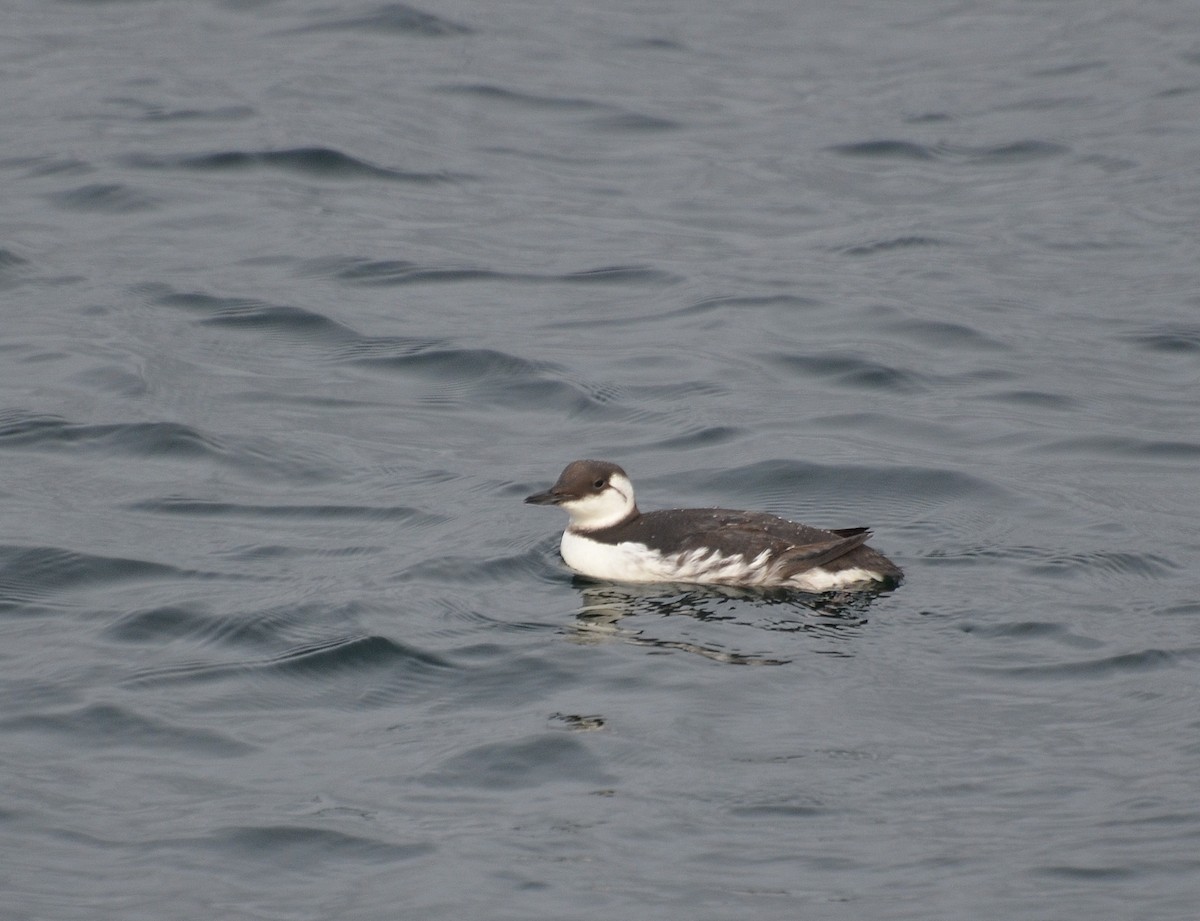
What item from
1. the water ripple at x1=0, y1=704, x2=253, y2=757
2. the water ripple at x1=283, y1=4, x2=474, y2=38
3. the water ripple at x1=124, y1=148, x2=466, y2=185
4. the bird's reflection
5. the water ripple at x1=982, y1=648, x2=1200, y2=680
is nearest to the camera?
the water ripple at x1=0, y1=704, x2=253, y2=757

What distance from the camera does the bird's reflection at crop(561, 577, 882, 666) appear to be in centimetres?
962

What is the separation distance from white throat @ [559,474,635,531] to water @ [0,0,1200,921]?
43cm

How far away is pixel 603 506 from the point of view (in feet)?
35.9

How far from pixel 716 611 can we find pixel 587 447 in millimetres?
3094

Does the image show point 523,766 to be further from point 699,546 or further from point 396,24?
point 396,24

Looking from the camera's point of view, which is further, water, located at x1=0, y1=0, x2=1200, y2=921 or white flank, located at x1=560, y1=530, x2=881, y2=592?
white flank, located at x1=560, y1=530, x2=881, y2=592

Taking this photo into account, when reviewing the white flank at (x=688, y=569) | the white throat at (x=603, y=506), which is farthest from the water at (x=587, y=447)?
the white throat at (x=603, y=506)

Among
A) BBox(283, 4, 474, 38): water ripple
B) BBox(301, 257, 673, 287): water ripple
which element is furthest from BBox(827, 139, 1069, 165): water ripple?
BBox(283, 4, 474, 38): water ripple

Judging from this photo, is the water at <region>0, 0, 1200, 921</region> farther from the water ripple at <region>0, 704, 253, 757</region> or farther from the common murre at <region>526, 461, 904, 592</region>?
the common murre at <region>526, 461, 904, 592</region>

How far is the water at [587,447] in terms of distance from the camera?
7602mm

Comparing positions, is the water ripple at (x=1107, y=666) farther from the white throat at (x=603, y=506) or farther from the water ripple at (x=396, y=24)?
the water ripple at (x=396, y=24)

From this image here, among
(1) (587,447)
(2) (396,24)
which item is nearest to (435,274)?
(1) (587,447)

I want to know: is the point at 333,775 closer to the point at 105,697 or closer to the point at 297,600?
the point at 105,697

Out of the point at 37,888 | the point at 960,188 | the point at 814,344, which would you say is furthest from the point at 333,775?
the point at 960,188
